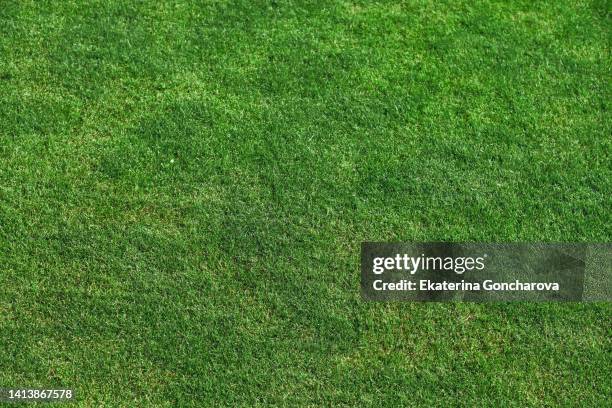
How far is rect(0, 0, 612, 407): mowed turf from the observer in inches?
197

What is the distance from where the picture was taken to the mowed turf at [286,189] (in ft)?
16.5

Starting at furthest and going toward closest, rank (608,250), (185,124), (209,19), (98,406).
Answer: (209,19)
(185,124)
(608,250)
(98,406)

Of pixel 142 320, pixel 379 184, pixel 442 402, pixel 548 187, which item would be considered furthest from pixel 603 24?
pixel 142 320

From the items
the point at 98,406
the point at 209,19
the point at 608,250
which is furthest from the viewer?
the point at 209,19

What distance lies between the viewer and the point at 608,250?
5.41 meters

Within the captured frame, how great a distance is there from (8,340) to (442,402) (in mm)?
3113

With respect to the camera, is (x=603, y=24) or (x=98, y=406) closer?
(x=98, y=406)

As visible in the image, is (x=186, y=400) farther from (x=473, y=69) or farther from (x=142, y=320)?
(x=473, y=69)

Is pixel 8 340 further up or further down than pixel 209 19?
further down

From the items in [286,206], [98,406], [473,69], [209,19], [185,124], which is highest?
[209,19]

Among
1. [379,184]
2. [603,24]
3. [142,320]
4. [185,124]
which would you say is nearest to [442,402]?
[379,184]

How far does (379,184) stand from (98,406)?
2645mm

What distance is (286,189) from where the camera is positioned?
18.2ft

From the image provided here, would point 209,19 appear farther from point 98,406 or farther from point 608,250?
point 608,250
